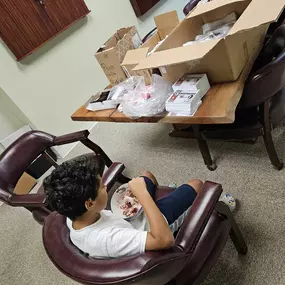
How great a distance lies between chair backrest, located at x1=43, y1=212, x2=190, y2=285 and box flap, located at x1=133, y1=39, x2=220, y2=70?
82 centimetres

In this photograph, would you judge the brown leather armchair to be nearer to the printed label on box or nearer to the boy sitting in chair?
the boy sitting in chair

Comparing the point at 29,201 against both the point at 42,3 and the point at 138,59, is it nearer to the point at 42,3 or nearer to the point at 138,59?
the point at 138,59

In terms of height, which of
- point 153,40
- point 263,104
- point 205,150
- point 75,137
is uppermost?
point 153,40

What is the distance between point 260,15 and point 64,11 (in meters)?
2.25

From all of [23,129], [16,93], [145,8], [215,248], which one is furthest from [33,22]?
[215,248]

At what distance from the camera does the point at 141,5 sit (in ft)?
11.6

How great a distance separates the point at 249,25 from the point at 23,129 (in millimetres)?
2450

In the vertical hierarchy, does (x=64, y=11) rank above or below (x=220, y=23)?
above

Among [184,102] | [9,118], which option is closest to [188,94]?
[184,102]

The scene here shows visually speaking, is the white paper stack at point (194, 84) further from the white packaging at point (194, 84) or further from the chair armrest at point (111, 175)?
the chair armrest at point (111, 175)

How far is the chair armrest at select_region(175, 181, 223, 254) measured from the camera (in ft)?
2.72

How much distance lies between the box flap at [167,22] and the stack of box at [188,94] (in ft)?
2.44

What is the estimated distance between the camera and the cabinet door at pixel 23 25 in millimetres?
2311

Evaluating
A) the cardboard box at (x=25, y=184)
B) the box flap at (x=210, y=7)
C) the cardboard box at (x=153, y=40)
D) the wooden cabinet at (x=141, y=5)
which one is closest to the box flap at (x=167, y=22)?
the cardboard box at (x=153, y=40)
